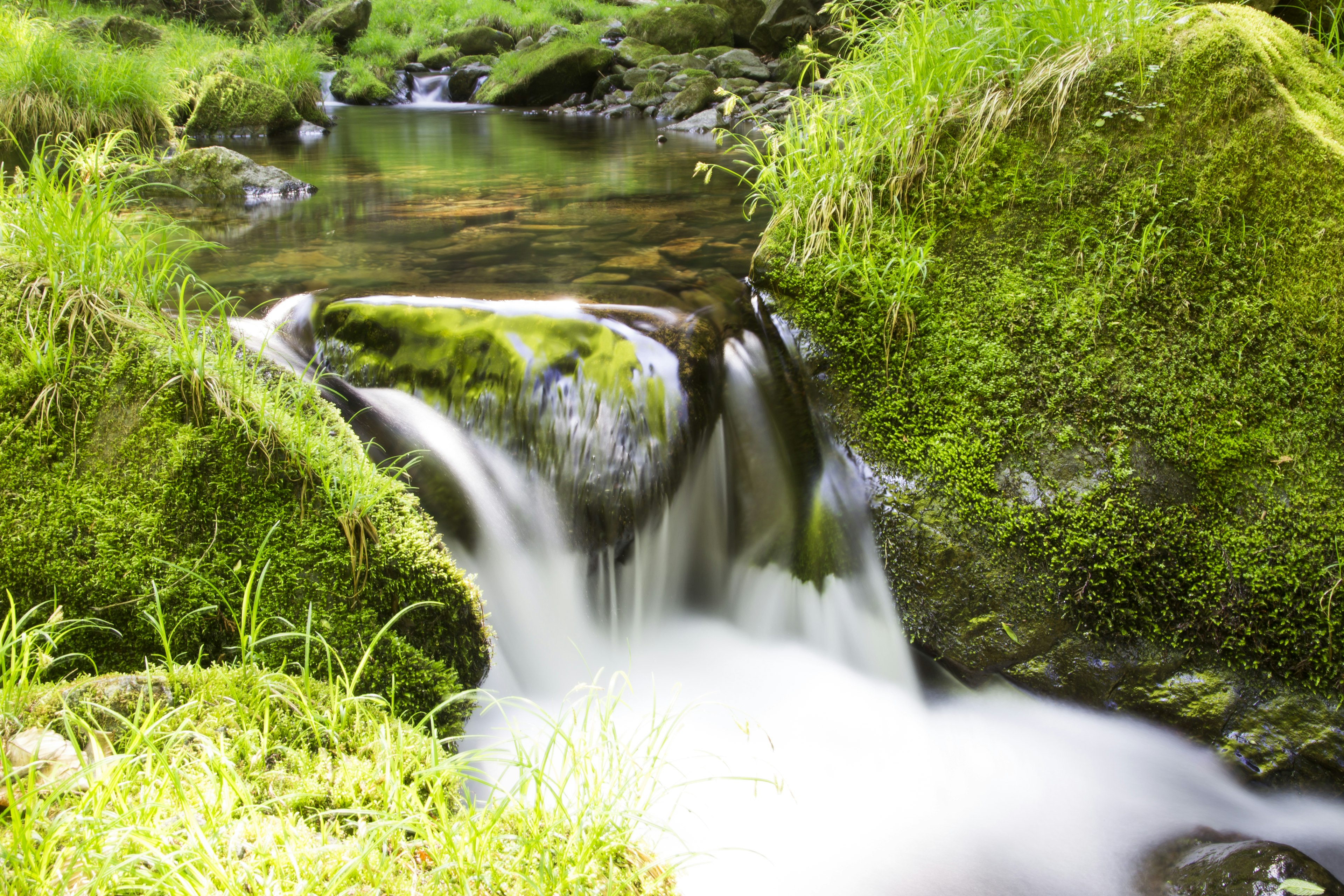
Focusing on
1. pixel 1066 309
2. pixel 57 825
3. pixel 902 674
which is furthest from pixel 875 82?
pixel 57 825

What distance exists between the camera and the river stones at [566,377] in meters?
3.09

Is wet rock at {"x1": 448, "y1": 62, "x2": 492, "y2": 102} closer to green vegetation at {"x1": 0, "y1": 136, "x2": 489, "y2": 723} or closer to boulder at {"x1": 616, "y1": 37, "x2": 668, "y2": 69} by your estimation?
boulder at {"x1": 616, "y1": 37, "x2": 668, "y2": 69}

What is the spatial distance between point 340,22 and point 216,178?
1713cm

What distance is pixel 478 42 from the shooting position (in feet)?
70.6

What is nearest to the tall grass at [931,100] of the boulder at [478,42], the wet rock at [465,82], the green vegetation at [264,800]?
the green vegetation at [264,800]

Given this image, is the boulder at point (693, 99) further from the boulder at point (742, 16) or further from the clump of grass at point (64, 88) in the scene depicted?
the clump of grass at point (64, 88)

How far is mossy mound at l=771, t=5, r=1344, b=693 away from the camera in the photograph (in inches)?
101

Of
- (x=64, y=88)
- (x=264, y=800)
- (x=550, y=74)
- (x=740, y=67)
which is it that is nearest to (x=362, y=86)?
(x=550, y=74)

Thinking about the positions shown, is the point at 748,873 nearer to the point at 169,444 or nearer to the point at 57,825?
the point at 57,825

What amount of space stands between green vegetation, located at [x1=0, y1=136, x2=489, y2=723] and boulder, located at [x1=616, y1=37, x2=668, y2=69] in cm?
Answer: 1722

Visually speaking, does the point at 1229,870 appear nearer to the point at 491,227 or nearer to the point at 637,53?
the point at 491,227

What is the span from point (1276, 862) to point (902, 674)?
1.17 meters

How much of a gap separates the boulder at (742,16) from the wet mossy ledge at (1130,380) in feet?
54.4

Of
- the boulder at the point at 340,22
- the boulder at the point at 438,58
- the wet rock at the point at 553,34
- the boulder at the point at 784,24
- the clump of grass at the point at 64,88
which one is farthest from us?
the wet rock at the point at 553,34
